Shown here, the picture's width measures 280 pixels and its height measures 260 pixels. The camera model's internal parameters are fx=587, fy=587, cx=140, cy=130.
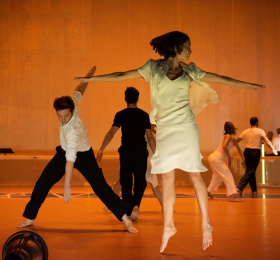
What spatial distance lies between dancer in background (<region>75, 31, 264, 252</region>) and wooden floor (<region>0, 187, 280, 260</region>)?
12.8 inches

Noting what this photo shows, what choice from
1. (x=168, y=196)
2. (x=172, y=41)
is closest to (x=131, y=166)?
(x=168, y=196)

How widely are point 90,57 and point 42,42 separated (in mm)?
1419

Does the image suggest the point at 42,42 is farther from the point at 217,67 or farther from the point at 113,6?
the point at 217,67

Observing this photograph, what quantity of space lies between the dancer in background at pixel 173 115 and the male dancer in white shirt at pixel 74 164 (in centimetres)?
95

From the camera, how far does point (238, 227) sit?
6.27 m

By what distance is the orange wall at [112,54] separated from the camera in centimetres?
1669

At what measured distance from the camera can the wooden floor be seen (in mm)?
4668

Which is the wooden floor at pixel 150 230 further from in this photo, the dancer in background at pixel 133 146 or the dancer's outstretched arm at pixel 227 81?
the dancer's outstretched arm at pixel 227 81

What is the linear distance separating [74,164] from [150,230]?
1.04 m

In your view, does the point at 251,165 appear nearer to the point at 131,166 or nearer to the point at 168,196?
the point at 131,166

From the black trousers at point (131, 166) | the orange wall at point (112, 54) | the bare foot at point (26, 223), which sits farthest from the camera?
the orange wall at point (112, 54)

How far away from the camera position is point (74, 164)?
596cm

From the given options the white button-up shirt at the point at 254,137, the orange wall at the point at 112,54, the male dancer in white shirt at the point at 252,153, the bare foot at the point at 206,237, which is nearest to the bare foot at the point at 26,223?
the bare foot at the point at 206,237

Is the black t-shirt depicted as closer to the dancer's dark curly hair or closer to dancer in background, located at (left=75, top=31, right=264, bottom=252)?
dancer in background, located at (left=75, top=31, right=264, bottom=252)
